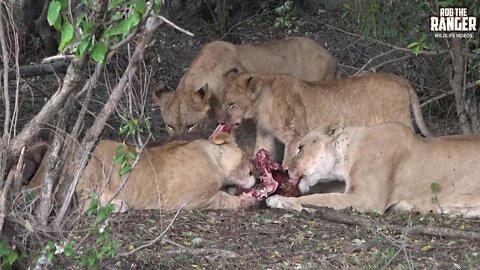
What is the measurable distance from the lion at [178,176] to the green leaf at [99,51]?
2225 millimetres

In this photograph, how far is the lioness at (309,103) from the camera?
28.2ft

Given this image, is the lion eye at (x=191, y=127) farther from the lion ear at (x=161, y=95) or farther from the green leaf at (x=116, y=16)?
the green leaf at (x=116, y=16)

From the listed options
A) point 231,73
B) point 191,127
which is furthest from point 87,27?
point 231,73

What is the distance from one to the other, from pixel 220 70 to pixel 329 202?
251 centimetres

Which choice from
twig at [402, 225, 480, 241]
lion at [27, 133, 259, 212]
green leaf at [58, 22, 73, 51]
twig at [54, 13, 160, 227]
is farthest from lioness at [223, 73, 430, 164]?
green leaf at [58, 22, 73, 51]

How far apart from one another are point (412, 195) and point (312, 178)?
2.52 feet

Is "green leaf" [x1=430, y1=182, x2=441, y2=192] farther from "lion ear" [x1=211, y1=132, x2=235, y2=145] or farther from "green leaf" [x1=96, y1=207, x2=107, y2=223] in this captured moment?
"green leaf" [x1=96, y1=207, x2=107, y2=223]

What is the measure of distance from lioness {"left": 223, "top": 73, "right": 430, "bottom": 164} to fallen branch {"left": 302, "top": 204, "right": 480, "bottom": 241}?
5.36ft

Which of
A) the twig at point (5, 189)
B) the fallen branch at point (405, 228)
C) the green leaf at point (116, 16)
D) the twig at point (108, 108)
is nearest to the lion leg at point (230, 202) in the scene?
the fallen branch at point (405, 228)

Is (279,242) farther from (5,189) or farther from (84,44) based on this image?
(84,44)

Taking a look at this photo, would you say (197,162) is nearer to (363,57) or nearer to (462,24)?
(462,24)

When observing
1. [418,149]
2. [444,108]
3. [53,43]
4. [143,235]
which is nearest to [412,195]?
[418,149]

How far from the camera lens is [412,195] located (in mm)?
7492

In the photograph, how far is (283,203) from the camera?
7215 mm
